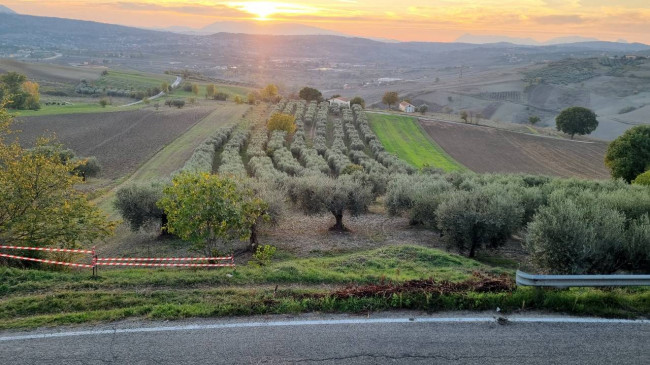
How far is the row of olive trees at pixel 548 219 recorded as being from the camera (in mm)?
11930

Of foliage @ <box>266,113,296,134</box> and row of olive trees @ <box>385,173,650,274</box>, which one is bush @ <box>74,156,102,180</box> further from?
row of olive trees @ <box>385,173,650,274</box>

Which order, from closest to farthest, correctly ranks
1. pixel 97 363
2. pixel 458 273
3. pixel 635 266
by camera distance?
pixel 97 363 → pixel 635 266 → pixel 458 273

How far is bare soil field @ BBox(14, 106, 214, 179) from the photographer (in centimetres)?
5469

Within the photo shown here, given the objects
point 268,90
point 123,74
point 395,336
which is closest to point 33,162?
point 395,336

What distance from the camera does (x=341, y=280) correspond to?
11.6 metres

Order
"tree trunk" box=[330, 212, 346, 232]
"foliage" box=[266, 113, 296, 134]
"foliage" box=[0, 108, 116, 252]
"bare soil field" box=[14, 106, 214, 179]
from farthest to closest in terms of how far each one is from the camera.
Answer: "foliage" box=[266, 113, 296, 134] → "bare soil field" box=[14, 106, 214, 179] → "tree trunk" box=[330, 212, 346, 232] → "foliage" box=[0, 108, 116, 252]

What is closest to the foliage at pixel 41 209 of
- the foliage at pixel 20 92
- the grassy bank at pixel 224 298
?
the grassy bank at pixel 224 298

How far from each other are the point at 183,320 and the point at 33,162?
1152 centimetres

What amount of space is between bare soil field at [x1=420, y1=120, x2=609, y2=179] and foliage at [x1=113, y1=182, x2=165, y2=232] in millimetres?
43159

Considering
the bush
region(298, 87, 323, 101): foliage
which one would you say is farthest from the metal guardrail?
region(298, 87, 323, 101): foliage

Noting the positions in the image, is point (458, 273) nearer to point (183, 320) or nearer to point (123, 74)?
point (183, 320)

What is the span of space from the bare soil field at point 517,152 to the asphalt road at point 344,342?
5108 cm

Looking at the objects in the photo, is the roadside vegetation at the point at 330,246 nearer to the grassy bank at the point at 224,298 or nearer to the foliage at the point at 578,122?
the grassy bank at the point at 224,298

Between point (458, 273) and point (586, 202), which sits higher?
point (586, 202)
